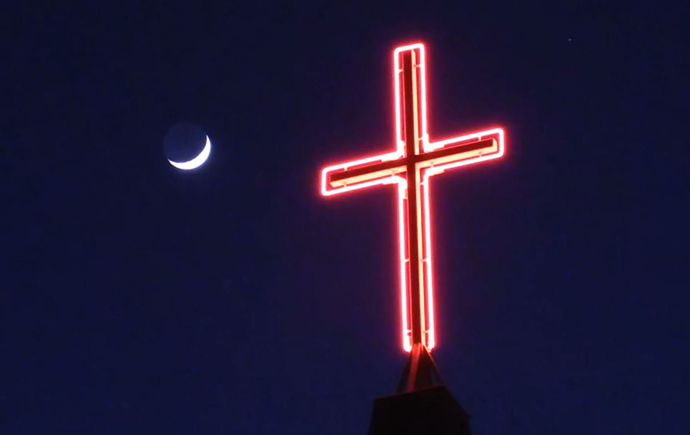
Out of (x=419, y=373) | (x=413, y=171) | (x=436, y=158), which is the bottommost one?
(x=419, y=373)

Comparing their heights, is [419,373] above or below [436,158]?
below

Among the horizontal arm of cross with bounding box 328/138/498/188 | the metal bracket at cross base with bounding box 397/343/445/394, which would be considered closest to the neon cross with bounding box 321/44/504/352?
the horizontal arm of cross with bounding box 328/138/498/188

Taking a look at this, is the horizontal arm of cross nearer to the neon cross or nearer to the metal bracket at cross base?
the neon cross

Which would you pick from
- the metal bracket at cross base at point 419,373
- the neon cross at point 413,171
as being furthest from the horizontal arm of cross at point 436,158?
the metal bracket at cross base at point 419,373

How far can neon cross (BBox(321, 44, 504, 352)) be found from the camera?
934cm

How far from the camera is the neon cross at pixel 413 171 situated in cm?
934

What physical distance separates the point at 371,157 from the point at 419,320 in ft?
5.72

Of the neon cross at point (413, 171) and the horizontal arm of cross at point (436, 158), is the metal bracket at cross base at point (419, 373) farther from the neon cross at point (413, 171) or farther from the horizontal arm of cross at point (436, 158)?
the horizontal arm of cross at point (436, 158)

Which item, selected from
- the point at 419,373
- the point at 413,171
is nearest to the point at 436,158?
the point at 413,171

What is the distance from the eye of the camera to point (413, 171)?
10.0 metres

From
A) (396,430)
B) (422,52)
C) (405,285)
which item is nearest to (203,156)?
(422,52)

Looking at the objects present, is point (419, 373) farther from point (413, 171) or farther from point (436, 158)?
point (436, 158)

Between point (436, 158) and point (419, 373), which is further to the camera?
point (436, 158)

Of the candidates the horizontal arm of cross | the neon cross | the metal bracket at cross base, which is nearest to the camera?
the metal bracket at cross base
